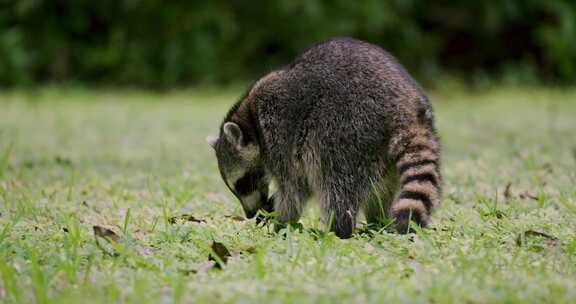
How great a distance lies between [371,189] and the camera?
4.17 metres

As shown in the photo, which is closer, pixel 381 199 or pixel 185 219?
pixel 381 199

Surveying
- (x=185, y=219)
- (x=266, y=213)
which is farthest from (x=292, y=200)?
(x=185, y=219)

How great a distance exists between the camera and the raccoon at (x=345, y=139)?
13.4ft

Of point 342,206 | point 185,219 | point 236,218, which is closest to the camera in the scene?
point 342,206

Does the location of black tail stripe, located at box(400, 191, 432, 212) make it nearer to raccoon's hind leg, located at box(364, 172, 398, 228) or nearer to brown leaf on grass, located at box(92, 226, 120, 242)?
raccoon's hind leg, located at box(364, 172, 398, 228)

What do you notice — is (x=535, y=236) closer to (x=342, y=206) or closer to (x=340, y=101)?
(x=342, y=206)

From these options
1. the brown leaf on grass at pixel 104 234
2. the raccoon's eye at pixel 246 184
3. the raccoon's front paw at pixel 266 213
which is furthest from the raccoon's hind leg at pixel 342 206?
the brown leaf on grass at pixel 104 234

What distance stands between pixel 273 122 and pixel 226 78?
11149 millimetres

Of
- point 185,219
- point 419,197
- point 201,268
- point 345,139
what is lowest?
point 201,268

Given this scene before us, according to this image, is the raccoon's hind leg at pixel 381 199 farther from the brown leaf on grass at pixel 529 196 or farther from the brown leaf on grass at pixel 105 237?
the brown leaf on grass at pixel 105 237

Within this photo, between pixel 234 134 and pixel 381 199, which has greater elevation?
pixel 234 134

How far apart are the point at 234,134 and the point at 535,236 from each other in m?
1.82

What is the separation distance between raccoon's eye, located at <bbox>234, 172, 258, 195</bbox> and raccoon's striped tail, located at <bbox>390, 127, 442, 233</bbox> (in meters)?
1.00

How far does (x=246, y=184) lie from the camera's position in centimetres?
475
